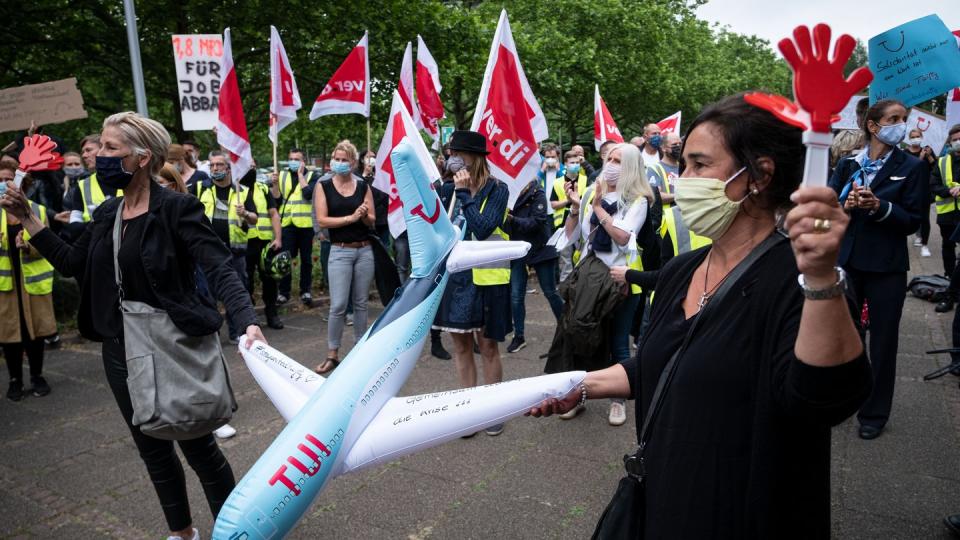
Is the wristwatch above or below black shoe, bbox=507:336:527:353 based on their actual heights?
above

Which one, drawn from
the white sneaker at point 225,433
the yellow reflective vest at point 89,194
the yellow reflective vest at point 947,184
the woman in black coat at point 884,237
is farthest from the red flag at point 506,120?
the yellow reflective vest at point 947,184

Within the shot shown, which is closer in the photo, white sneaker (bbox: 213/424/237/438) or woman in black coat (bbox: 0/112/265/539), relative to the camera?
woman in black coat (bbox: 0/112/265/539)

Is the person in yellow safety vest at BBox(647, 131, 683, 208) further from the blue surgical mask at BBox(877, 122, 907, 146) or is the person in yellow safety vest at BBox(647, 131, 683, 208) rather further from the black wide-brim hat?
the black wide-brim hat

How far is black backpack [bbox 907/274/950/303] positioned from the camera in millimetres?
8471

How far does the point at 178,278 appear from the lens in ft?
9.49

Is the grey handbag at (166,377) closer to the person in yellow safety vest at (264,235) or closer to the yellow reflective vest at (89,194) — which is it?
the yellow reflective vest at (89,194)

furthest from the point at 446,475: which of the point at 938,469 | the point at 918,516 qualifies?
the point at 938,469

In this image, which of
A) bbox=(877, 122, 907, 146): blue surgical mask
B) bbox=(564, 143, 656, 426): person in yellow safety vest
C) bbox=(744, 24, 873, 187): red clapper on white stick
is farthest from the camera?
bbox=(564, 143, 656, 426): person in yellow safety vest

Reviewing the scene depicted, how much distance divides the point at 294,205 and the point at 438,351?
3945 millimetres

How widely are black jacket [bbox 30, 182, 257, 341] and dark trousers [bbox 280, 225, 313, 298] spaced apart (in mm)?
6236

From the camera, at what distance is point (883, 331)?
4258mm

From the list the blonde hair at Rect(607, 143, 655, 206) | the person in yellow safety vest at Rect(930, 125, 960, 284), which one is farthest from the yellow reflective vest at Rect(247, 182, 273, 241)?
the person in yellow safety vest at Rect(930, 125, 960, 284)

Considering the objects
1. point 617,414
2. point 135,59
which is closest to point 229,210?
point 135,59

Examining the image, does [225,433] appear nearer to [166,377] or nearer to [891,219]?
[166,377]
